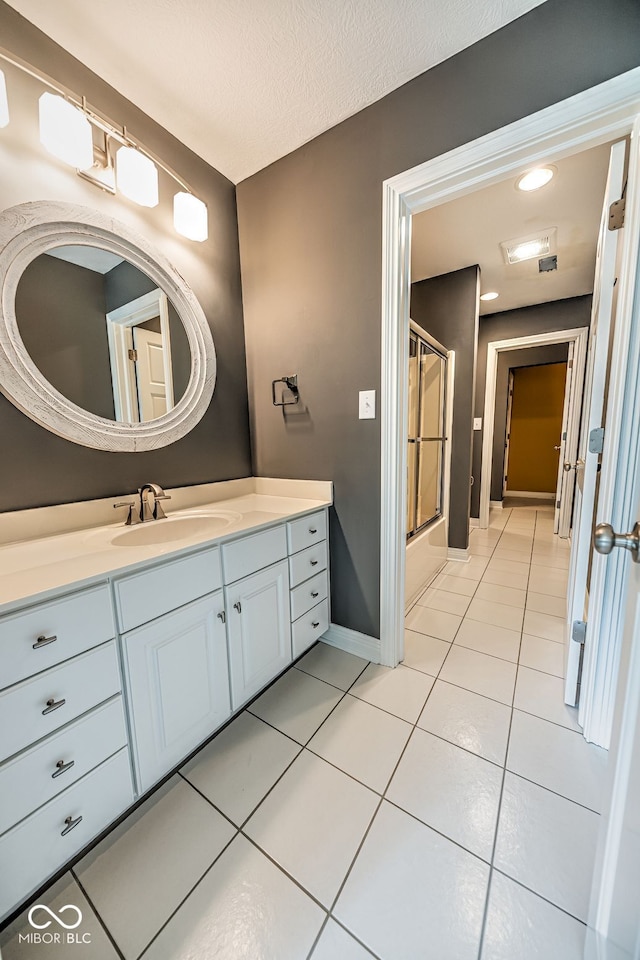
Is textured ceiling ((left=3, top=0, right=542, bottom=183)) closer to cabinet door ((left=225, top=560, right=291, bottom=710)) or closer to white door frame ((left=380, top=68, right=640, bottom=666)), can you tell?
white door frame ((left=380, top=68, right=640, bottom=666))

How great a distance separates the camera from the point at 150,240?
57.3 inches

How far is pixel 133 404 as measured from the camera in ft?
4.65

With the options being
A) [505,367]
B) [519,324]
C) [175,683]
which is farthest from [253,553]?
[505,367]

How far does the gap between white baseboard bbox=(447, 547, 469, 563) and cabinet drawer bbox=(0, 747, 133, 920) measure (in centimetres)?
265

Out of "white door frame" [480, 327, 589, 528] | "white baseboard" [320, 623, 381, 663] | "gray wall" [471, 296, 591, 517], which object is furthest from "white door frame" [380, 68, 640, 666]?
"white door frame" [480, 327, 589, 528]

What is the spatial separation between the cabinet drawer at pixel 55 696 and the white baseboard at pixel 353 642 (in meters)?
1.11

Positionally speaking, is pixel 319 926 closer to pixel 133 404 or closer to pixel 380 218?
pixel 133 404

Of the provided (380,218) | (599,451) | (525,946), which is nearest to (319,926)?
(525,946)

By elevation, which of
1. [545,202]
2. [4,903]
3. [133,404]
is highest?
[545,202]

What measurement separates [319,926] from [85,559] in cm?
104

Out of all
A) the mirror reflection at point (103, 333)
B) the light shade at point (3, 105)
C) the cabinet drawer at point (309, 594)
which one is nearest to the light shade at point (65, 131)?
the light shade at point (3, 105)

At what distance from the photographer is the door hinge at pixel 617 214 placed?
109cm

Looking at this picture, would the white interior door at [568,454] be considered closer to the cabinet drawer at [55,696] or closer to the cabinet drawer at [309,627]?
→ the cabinet drawer at [309,627]

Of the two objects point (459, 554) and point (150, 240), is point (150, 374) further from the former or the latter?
point (459, 554)
